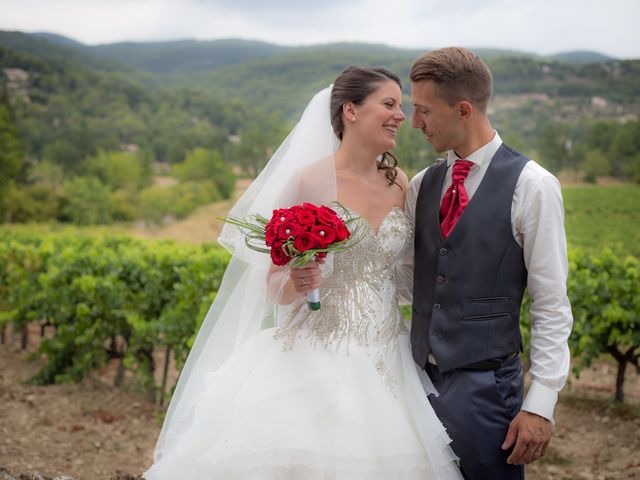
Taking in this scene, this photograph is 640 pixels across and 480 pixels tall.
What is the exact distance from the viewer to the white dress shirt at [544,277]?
2.42 m

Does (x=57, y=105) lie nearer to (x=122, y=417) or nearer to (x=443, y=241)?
(x=122, y=417)

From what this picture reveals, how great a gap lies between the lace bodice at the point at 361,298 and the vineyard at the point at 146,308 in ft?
10.1

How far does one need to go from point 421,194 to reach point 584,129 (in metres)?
25.5

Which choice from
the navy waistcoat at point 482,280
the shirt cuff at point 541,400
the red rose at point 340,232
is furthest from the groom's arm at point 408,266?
the shirt cuff at point 541,400

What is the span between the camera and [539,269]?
96.3 inches

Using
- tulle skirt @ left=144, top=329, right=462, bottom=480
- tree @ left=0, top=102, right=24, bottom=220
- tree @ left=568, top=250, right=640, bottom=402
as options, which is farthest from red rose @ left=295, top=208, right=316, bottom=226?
tree @ left=0, top=102, right=24, bottom=220

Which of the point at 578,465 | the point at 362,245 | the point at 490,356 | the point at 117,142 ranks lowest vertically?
the point at 117,142

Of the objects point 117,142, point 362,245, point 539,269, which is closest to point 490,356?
point 539,269

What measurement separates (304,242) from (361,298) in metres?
0.57

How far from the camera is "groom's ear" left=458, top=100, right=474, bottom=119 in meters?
2.60

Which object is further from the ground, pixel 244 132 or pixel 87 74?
pixel 87 74

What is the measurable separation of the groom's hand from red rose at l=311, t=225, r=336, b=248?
3.16 feet

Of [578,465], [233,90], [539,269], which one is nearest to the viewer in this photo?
[539,269]

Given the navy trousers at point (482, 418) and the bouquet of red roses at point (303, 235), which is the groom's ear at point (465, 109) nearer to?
the bouquet of red roses at point (303, 235)
